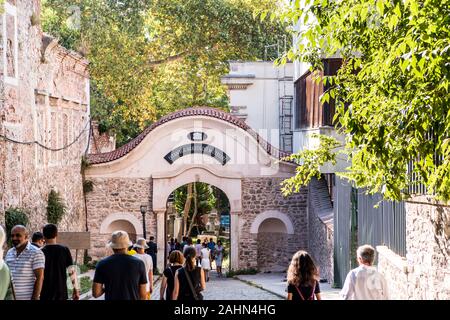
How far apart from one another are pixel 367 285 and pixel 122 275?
7.98ft

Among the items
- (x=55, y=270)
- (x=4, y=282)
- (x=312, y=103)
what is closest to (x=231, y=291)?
(x=312, y=103)

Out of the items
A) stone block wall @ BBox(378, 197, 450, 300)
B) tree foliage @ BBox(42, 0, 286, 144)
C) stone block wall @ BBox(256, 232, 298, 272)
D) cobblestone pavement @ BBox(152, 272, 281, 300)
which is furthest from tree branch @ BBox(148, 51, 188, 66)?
stone block wall @ BBox(378, 197, 450, 300)

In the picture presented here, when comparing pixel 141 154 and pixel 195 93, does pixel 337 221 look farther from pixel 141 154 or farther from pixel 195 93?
pixel 195 93

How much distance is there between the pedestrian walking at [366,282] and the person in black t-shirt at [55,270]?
299cm

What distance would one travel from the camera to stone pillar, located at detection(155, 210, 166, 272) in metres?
28.0

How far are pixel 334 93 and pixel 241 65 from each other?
74.7 feet

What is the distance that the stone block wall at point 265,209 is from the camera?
2839cm

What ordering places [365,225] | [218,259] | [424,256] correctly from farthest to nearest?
[218,259] < [365,225] < [424,256]

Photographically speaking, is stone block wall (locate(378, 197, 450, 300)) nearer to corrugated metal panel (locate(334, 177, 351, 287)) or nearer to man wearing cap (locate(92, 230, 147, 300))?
man wearing cap (locate(92, 230, 147, 300))

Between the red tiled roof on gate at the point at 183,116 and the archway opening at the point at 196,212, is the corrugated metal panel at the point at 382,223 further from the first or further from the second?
the archway opening at the point at 196,212

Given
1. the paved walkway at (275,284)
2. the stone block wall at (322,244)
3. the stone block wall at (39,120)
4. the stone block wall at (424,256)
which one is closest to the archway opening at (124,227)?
the stone block wall at (39,120)

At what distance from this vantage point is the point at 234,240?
2838cm

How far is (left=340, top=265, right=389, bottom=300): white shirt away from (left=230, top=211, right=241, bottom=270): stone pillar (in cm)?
1913

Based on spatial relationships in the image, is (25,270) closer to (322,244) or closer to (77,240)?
(77,240)
